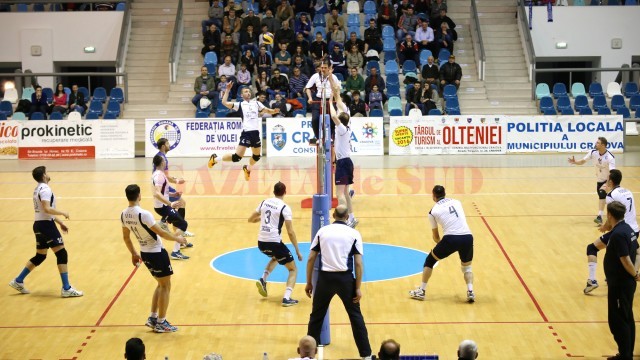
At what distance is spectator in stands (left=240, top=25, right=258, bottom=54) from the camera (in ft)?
112

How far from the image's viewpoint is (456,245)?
1340 centimetres

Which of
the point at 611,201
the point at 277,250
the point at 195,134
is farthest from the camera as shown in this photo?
the point at 195,134

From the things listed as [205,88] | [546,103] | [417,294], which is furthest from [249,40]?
[417,294]

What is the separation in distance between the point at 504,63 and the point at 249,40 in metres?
10.4

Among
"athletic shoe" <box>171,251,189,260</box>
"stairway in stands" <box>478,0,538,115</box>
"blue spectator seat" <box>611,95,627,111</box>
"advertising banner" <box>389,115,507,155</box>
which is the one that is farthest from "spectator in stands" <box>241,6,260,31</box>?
"athletic shoe" <box>171,251,189,260</box>

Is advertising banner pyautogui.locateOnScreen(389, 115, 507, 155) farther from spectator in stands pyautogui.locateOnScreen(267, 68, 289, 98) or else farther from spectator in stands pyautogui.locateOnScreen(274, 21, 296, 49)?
spectator in stands pyautogui.locateOnScreen(274, 21, 296, 49)

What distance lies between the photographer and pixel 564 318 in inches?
505

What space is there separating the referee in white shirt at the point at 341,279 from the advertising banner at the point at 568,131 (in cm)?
→ 2064

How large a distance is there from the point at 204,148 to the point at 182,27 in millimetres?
8348

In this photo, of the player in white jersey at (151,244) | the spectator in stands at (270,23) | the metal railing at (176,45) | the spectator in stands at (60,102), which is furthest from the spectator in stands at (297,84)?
the player in white jersey at (151,244)

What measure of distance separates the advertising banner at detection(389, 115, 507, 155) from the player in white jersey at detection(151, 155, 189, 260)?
46.8 ft

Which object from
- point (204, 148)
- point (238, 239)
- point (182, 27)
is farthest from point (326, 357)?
point (182, 27)

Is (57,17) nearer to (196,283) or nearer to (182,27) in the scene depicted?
(182,27)

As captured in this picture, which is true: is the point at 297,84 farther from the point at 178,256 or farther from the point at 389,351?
the point at 389,351
